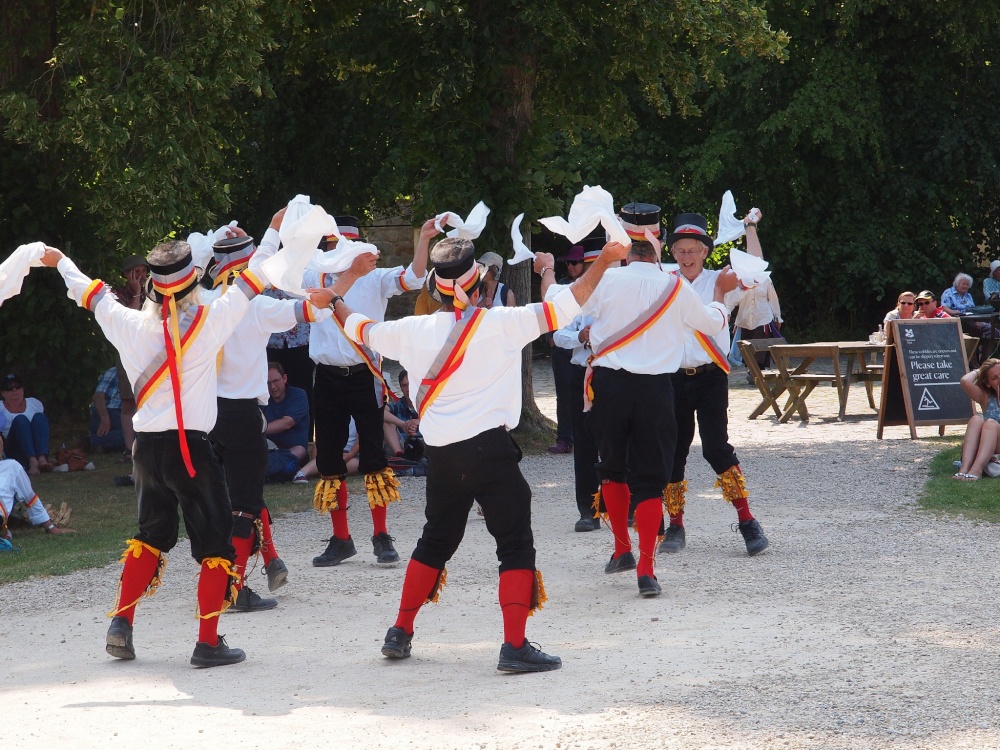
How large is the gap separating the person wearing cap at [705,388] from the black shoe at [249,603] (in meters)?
2.48

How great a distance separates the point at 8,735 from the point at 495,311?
247 centimetres

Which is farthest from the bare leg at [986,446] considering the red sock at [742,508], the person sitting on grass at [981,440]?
the red sock at [742,508]

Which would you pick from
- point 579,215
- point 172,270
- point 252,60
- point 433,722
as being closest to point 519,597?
point 433,722

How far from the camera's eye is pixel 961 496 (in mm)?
9266

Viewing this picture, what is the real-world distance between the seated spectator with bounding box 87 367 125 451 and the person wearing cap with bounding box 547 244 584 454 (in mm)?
4678

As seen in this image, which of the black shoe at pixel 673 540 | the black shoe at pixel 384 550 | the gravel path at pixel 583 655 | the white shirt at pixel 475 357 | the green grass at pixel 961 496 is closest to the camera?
the gravel path at pixel 583 655

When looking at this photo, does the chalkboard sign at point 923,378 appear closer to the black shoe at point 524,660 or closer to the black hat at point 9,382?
the black shoe at point 524,660

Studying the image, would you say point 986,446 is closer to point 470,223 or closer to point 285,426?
point 470,223

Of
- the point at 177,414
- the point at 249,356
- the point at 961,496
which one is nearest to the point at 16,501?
the point at 249,356

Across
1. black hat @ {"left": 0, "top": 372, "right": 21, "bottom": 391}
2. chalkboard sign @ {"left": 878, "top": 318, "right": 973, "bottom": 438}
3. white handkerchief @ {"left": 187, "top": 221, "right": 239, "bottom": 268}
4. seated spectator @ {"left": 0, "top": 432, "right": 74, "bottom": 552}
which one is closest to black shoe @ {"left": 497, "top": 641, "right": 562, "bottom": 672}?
white handkerchief @ {"left": 187, "top": 221, "right": 239, "bottom": 268}

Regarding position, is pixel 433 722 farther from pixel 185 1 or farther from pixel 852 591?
pixel 185 1

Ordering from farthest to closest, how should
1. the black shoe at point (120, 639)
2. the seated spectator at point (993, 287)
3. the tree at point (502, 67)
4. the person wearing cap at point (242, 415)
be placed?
the seated spectator at point (993, 287) < the tree at point (502, 67) < the person wearing cap at point (242, 415) < the black shoe at point (120, 639)

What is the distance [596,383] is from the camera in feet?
A: 21.8

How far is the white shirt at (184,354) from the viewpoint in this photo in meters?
5.25
